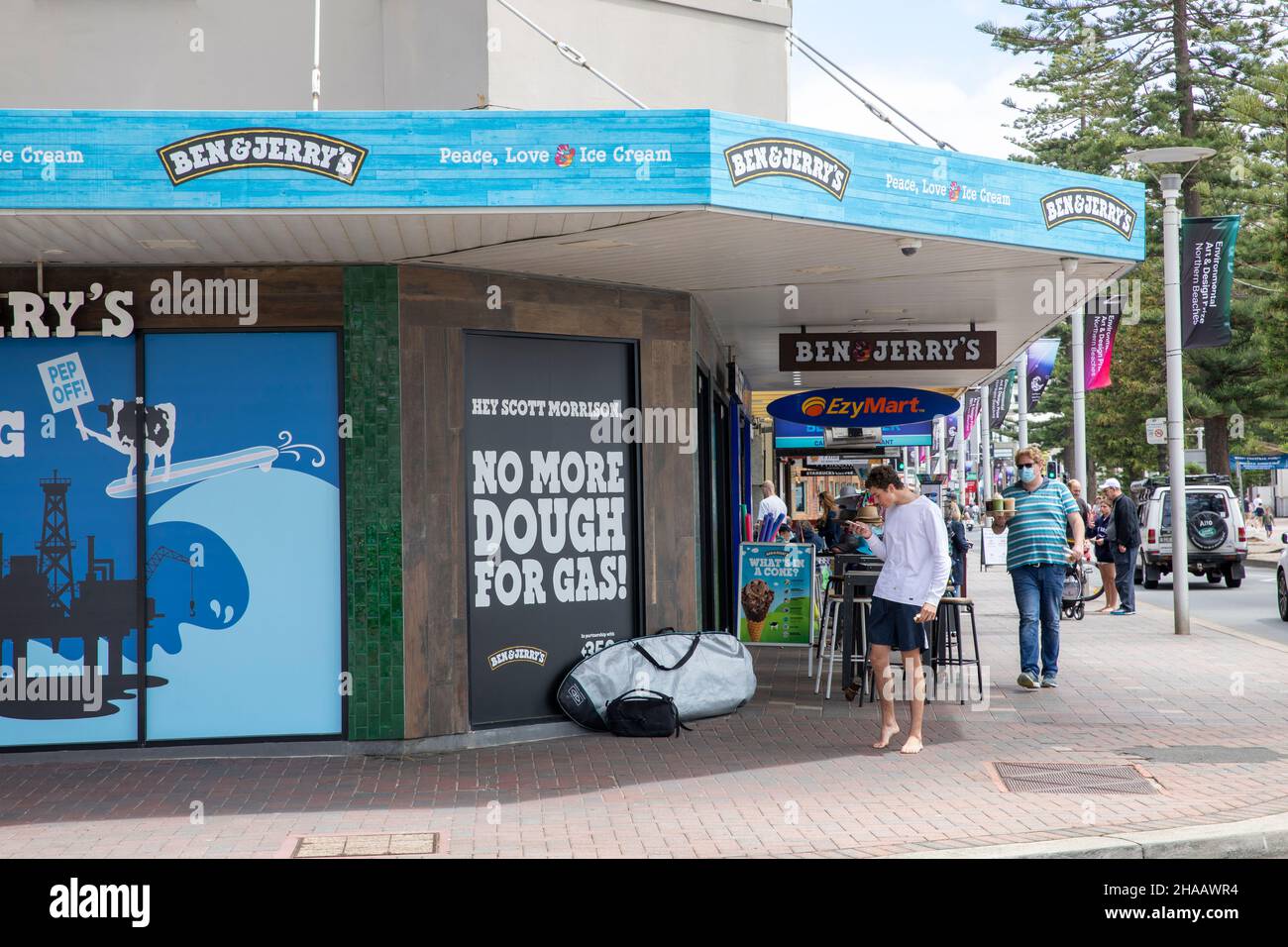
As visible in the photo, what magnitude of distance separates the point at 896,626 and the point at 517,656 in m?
2.53

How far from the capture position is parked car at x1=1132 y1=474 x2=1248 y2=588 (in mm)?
23656

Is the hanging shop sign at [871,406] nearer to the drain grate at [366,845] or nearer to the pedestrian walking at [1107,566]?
the pedestrian walking at [1107,566]

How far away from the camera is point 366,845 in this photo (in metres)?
6.17

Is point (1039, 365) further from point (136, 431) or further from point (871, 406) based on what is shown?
point (136, 431)

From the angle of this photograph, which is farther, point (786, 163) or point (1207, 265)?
point (1207, 265)

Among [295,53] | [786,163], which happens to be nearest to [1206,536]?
[786,163]

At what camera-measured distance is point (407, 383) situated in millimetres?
8586

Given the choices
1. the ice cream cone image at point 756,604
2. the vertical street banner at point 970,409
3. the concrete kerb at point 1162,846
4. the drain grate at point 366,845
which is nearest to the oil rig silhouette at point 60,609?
the drain grate at point 366,845

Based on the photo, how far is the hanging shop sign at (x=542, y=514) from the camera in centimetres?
890

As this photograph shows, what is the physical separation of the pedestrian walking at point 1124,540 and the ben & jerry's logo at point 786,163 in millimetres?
10997

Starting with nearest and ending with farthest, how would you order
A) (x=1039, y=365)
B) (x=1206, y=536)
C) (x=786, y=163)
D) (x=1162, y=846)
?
(x=1162, y=846), (x=786, y=163), (x=1206, y=536), (x=1039, y=365)
